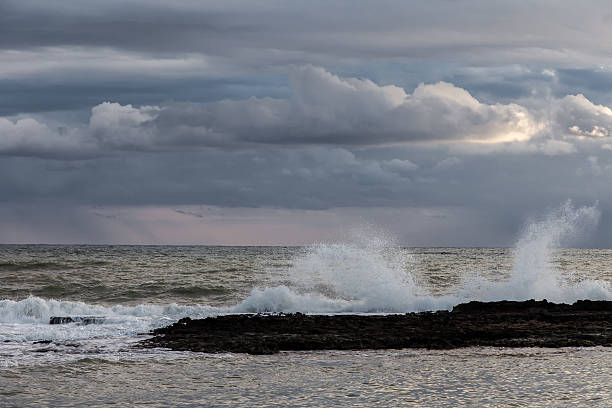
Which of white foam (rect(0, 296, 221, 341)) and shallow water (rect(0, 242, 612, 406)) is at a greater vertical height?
white foam (rect(0, 296, 221, 341))

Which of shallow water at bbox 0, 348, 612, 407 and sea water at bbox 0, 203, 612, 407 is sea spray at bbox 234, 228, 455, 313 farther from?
shallow water at bbox 0, 348, 612, 407

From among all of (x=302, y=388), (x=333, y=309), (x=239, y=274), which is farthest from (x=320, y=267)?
(x=302, y=388)

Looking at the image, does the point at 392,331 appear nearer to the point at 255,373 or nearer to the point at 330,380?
the point at 255,373

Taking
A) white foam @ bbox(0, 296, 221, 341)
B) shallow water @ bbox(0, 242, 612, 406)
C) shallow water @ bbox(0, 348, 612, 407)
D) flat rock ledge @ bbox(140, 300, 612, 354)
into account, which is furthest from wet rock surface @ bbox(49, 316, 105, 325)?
shallow water @ bbox(0, 348, 612, 407)

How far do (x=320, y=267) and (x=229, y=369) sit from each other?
19350 mm

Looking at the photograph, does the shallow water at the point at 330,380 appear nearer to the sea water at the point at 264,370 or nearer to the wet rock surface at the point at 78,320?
the sea water at the point at 264,370

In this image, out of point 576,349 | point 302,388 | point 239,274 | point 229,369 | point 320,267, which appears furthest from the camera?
point 239,274

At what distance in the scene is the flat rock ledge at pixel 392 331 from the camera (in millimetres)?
17094

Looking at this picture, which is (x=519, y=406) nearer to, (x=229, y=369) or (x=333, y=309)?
(x=229, y=369)

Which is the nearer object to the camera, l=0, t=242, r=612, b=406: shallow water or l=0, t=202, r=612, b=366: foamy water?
l=0, t=242, r=612, b=406: shallow water

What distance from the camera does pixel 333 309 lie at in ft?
91.9

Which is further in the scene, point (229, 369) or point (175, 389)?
point (229, 369)

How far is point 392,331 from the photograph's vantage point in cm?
1889

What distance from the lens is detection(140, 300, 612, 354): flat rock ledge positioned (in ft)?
56.1
